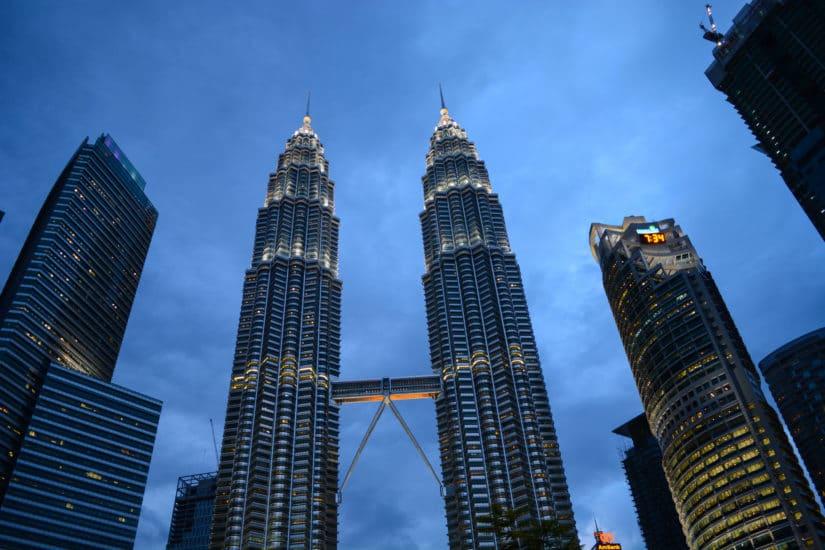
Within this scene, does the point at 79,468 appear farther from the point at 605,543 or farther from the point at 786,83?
the point at 786,83

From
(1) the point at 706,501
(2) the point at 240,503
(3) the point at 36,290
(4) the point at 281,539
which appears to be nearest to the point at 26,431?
(3) the point at 36,290

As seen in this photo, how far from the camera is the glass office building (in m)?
155

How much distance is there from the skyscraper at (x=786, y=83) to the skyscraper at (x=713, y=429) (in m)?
38.0

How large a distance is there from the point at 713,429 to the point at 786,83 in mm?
89300

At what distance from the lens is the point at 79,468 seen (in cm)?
16700

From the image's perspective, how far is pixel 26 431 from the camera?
16475 centimetres

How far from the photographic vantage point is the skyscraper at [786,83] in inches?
6176

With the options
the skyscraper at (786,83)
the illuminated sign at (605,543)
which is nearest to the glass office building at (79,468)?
the illuminated sign at (605,543)

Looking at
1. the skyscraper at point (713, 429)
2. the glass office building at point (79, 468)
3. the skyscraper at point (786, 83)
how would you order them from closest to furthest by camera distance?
1. the skyscraper at point (713, 429)
2. the glass office building at point (79, 468)
3. the skyscraper at point (786, 83)

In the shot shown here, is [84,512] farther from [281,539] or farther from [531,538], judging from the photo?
[531,538]

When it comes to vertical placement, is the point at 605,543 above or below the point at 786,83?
below

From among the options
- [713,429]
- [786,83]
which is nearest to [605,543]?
[713,429]

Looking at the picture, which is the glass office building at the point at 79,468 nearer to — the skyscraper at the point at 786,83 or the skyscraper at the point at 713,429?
the skyscraper at the point at 713,429

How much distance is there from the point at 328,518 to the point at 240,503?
88.1 ft
